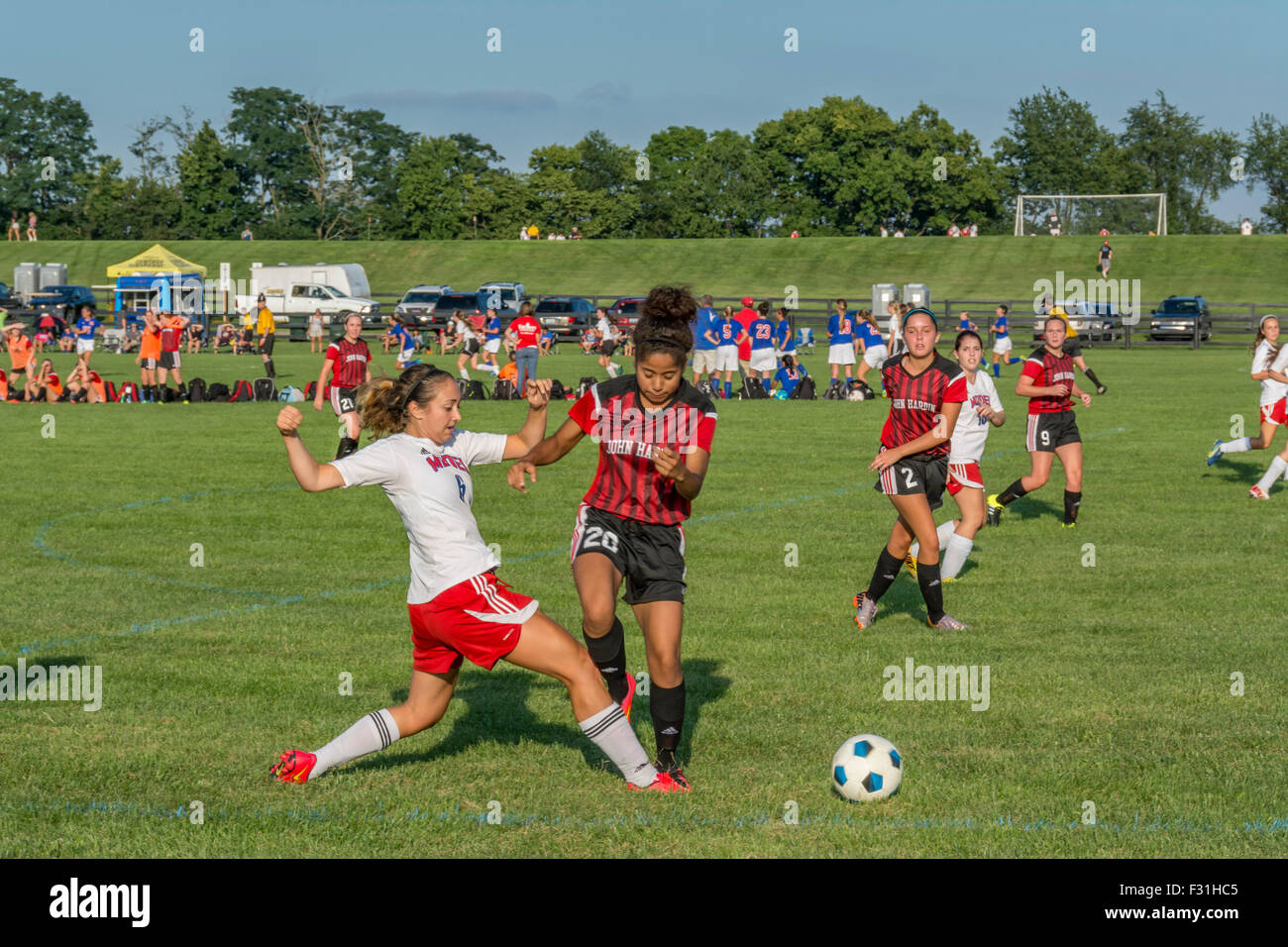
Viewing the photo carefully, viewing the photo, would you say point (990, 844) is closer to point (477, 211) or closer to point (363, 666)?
point (363, 666)

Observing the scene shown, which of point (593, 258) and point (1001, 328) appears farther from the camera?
point (593, 258)

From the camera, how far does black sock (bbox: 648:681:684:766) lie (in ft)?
20.1

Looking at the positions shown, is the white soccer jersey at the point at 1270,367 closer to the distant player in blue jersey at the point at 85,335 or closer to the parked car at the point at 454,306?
the distant player in blue jersey at the point at 85,335

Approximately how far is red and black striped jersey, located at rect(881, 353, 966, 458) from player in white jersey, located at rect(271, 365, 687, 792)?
168 inches

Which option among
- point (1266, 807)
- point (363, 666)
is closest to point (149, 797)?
point (363, 666)

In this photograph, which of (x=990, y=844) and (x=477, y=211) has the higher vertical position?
(x=477, y=211)

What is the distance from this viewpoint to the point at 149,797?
595 centimetres

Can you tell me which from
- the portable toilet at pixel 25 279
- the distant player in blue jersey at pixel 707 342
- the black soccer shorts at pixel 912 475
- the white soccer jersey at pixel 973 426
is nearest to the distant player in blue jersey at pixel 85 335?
the distant player in blue jersey at pixel 707 342

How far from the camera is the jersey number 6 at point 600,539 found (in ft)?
20.5

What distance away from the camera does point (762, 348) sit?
2981 centimetres

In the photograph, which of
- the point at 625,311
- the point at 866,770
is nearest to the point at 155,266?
the point at 625,311

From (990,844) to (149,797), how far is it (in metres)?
3.64

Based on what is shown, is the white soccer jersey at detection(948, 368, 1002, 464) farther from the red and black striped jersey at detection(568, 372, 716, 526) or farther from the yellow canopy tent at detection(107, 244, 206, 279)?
the yellow canopy tent at detection(107, 244, 206, 279)

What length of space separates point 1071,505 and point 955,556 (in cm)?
346
